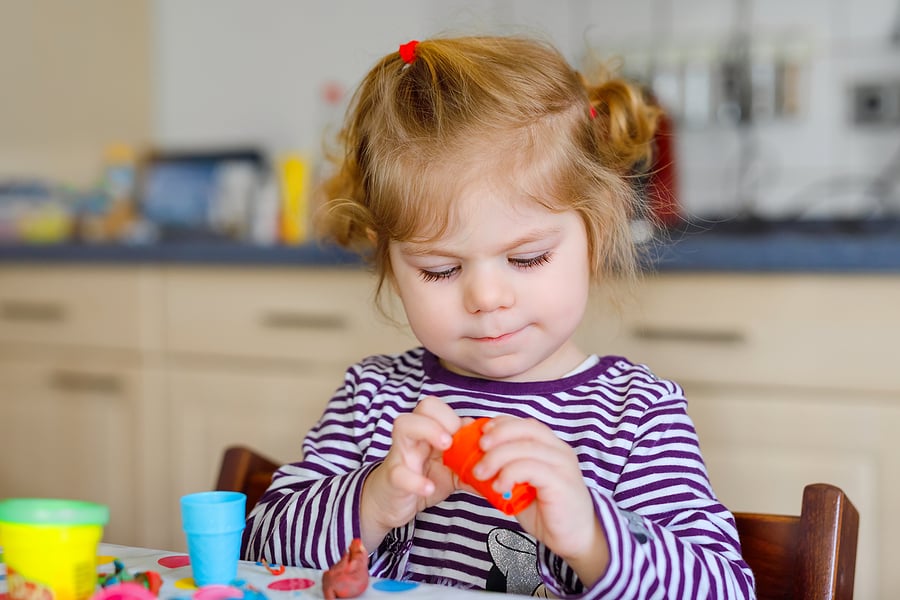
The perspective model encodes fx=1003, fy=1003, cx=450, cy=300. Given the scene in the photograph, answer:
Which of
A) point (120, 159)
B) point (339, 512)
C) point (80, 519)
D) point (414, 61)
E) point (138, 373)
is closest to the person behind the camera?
point (80, 519)

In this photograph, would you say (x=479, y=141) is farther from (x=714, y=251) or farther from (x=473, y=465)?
(x=714, y=251)

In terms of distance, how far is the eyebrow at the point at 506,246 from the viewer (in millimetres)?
780

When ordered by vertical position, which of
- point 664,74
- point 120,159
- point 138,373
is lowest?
point 138,373

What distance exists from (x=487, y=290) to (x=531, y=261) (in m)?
0.05

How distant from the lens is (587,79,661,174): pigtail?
3.05 feet

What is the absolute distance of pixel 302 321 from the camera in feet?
5.91

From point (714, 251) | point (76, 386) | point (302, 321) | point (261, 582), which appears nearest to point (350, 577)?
point (261, 582)

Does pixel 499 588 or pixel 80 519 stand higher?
pixel 80 519

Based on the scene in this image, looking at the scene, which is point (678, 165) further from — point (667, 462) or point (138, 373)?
point (667, 462)

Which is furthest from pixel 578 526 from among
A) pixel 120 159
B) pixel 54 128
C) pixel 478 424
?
pixel 54 128

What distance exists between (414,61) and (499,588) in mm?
449

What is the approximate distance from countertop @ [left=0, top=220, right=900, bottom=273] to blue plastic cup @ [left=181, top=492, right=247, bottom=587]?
1.83 ft

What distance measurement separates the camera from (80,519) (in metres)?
0.56

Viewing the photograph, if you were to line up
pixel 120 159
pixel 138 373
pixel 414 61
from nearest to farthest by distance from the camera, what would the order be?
pixel 414 61 → pixel 138 373 → pixel 120 159
